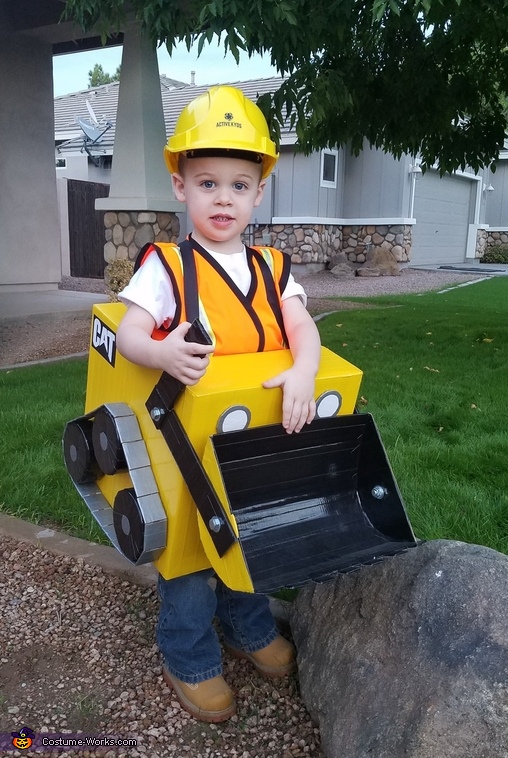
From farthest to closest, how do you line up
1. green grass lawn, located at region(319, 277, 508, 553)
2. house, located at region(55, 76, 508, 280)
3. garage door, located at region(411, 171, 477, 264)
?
garage door, located at region(411, 171, 477, 264) → house, located at region(55, 76, 508, 280) → green grass lawn, located at region(319, 277, 508, 553)

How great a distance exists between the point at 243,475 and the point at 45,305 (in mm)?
7376

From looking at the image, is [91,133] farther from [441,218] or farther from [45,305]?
[441,218]

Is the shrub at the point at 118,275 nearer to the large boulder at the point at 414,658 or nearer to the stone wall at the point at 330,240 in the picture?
the large boulder at the point at 414,658

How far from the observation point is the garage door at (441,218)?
62.6ft

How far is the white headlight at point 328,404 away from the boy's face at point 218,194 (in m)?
0.49

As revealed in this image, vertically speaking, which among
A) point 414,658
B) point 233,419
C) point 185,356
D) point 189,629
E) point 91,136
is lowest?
point 189,629

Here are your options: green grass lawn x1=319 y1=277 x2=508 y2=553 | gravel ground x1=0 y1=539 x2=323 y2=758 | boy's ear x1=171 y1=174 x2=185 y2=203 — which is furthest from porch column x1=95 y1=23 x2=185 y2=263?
boy's ear x1=171 y1=174 x2=185 y2=203

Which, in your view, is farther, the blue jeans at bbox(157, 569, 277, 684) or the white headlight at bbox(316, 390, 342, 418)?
the blue jeans at bbox(157, 569, 277, 684)

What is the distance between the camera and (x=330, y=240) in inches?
674

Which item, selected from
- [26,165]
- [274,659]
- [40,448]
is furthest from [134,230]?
[274,659]

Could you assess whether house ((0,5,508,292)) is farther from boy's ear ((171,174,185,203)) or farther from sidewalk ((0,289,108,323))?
boy's ear ((171,174,185,203))

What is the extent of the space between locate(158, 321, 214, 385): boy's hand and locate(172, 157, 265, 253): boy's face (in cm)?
44

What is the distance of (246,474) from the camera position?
5.54ft

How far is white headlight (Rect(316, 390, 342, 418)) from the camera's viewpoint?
170cm
